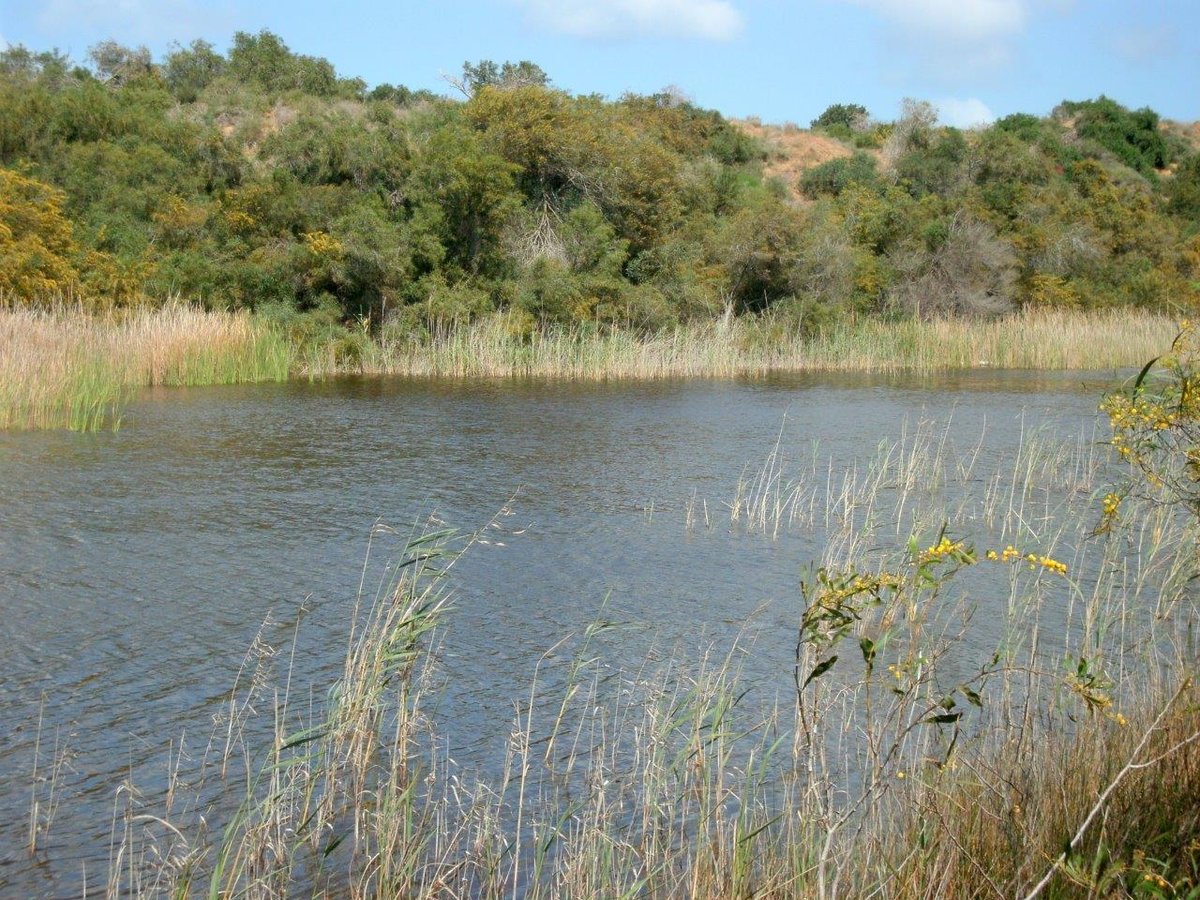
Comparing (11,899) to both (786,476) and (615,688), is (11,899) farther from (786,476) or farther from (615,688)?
(786,476)

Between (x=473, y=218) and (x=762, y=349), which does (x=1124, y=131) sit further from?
(x=473, y=218)

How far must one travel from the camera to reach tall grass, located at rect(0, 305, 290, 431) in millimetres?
15742

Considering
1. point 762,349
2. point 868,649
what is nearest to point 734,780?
point 868,649

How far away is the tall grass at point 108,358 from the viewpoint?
51.6 ft

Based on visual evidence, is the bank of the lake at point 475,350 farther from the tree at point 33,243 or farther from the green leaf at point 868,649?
the green leaf at point 868,649

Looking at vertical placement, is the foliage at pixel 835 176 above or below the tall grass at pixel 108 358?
above

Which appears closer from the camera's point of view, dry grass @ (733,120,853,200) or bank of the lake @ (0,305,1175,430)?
bank of the lake @ (0,305,1175,430)

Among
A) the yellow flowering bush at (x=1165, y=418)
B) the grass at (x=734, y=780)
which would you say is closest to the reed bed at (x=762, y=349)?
the grass at (x=734, y=780)

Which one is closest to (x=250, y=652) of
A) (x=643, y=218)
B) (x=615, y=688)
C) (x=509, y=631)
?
(x=509, y=631)

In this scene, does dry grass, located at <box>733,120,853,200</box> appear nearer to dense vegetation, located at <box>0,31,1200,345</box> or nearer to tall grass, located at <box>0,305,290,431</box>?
dense vegetation, located at <box>0,31,1200,345</box>

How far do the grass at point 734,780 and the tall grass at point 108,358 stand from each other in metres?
9.97

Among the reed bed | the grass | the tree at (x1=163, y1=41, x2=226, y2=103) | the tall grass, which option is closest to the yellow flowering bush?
the grass

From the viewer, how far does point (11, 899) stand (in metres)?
4.56

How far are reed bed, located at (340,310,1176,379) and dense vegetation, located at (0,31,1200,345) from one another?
1.03 metres
